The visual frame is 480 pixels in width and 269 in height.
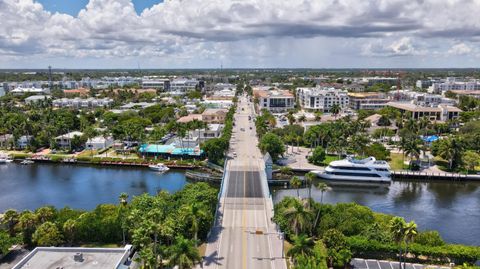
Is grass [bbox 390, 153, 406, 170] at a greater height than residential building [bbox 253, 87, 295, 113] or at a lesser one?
lesser

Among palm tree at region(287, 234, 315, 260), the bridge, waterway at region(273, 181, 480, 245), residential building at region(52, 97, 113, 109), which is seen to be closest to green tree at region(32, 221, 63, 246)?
the bridge

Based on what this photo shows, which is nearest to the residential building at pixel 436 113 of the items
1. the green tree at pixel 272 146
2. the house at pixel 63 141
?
the green tree at pixel 272 146

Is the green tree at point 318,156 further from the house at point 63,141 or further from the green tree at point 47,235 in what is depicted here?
the house at point 63,141

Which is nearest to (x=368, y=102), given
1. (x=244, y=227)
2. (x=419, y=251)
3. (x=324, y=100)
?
(x=324, y=100)

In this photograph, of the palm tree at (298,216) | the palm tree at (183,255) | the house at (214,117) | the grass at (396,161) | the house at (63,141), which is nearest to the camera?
the palm tree at (183,255)

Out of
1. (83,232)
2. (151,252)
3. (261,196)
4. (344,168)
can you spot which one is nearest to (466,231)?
(344,168)

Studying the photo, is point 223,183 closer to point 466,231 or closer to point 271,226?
point 271,226

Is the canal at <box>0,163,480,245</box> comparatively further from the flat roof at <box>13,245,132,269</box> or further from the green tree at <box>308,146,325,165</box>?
the flat roof at <box>13,245,132,269</box>
